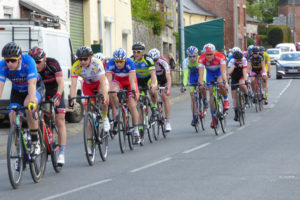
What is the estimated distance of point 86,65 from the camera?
11.8 metres

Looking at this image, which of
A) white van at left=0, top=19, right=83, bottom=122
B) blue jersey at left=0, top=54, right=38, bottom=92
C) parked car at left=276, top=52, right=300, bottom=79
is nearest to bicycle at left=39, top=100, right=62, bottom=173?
blue jersey at left=0, top=54, right=38, bottom=92

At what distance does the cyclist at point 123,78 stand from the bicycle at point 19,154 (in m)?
3.60

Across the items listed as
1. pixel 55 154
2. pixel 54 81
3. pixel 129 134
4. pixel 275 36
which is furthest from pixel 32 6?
pixel 275 36

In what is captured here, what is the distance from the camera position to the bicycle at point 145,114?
46.8 feet

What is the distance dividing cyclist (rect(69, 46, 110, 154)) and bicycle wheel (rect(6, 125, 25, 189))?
2036mm

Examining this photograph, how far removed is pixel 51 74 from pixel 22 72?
1.11 metres

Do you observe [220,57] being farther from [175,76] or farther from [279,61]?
[279,61]

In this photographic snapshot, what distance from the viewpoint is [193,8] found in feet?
252

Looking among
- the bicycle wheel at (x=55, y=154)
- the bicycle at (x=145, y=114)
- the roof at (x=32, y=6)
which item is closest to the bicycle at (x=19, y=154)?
the bicycle wheel at (x=55, y=154)

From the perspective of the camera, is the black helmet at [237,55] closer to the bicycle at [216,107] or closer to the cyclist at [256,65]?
the bicycle at [216,107]

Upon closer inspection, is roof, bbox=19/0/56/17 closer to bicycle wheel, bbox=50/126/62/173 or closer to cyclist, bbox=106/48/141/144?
cyclist, bbox=106/48/141/144

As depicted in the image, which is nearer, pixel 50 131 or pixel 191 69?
pixel 50 131

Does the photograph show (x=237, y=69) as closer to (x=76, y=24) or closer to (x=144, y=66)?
(x=144, y=66)

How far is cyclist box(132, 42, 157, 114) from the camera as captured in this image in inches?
565
